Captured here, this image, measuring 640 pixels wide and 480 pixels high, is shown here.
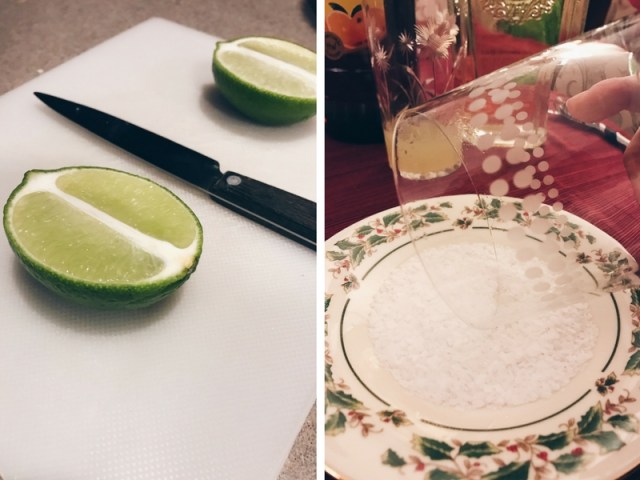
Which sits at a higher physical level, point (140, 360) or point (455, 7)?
point (455, 7)

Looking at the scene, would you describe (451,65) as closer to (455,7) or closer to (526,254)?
(455,7)

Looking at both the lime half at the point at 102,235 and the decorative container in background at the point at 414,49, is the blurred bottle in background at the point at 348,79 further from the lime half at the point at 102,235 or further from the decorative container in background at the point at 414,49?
the lime half at the point at 102,235

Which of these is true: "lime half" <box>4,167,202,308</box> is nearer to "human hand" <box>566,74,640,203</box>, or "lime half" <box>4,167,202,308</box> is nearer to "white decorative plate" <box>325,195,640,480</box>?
"white decorative plate" <box>325,195,640,480</box>

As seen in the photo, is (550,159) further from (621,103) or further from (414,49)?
(414,49)

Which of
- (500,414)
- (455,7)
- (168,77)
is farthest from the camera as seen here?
(168,77)

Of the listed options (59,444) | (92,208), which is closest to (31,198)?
(92,208)

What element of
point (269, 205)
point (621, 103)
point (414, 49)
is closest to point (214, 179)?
point (269, 205)
